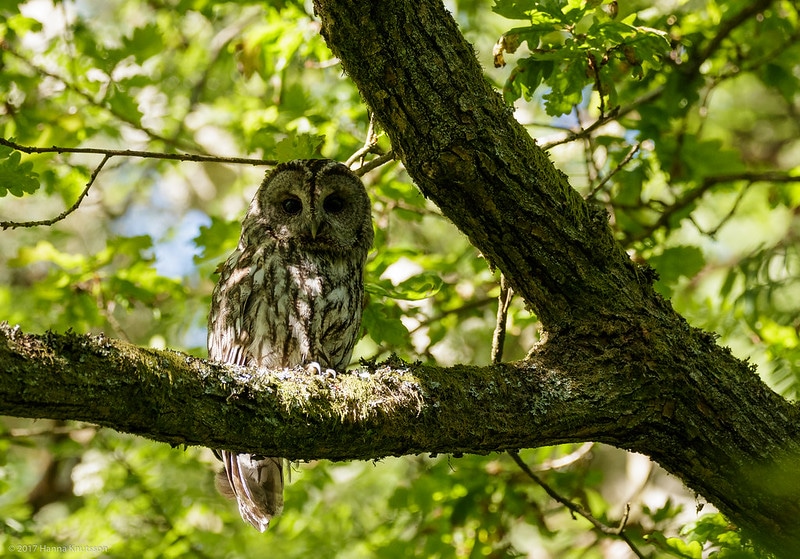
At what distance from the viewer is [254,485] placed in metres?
3.50

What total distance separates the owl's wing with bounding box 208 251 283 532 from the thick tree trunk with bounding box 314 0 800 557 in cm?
124

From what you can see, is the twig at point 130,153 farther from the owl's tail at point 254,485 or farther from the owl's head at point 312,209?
the owl's tail at point 254,485

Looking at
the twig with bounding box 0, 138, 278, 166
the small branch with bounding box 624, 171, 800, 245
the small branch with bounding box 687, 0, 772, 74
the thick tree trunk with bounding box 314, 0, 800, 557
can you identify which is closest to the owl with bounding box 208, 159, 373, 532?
the twig with bounding box 0, 138, 278, 166

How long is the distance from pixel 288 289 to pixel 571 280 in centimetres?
131

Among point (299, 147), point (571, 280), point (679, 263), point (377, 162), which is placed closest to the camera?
point (571, 280)

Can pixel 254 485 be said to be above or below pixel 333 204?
below

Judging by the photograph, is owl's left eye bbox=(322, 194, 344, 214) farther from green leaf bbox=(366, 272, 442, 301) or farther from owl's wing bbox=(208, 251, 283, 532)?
green leaf bbox=(366, 272, 442, 301)

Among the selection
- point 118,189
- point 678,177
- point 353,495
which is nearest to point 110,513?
point 353,495

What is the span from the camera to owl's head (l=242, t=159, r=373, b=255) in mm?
3605

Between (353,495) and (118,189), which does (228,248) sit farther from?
(118,189)

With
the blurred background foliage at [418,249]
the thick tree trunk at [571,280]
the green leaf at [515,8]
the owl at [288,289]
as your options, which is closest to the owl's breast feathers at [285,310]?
the owl at [288,289]

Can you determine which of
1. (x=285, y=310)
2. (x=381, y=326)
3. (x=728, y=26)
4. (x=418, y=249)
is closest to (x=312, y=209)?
(x=285, y=310)

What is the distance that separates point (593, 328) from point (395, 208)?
1957mm

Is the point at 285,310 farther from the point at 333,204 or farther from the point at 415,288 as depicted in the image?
the point at 333,204
